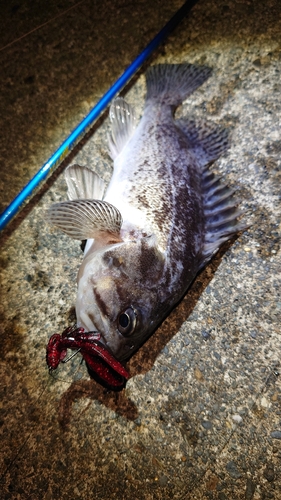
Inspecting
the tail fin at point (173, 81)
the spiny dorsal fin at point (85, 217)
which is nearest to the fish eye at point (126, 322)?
→ the spiny dorsal fin at point (85, 217)

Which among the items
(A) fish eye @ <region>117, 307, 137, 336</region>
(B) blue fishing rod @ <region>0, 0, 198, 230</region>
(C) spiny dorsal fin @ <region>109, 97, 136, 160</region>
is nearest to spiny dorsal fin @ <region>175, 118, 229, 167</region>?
(C) spiny dorsal fin @ <region>109, 97, 136, 160</region>

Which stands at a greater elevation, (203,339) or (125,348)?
(125,348)

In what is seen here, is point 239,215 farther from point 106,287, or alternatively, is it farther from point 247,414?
point 247,414

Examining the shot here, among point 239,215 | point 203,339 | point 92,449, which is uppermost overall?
point 239,215

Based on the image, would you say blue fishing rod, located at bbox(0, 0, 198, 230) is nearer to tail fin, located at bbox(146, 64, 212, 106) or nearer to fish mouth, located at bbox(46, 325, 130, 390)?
tail fin, located at bbox(146, 64, 212, 106)

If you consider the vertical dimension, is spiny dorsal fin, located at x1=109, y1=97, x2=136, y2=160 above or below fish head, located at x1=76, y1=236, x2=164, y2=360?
above

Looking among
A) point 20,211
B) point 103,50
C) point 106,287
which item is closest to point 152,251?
point 106,287
